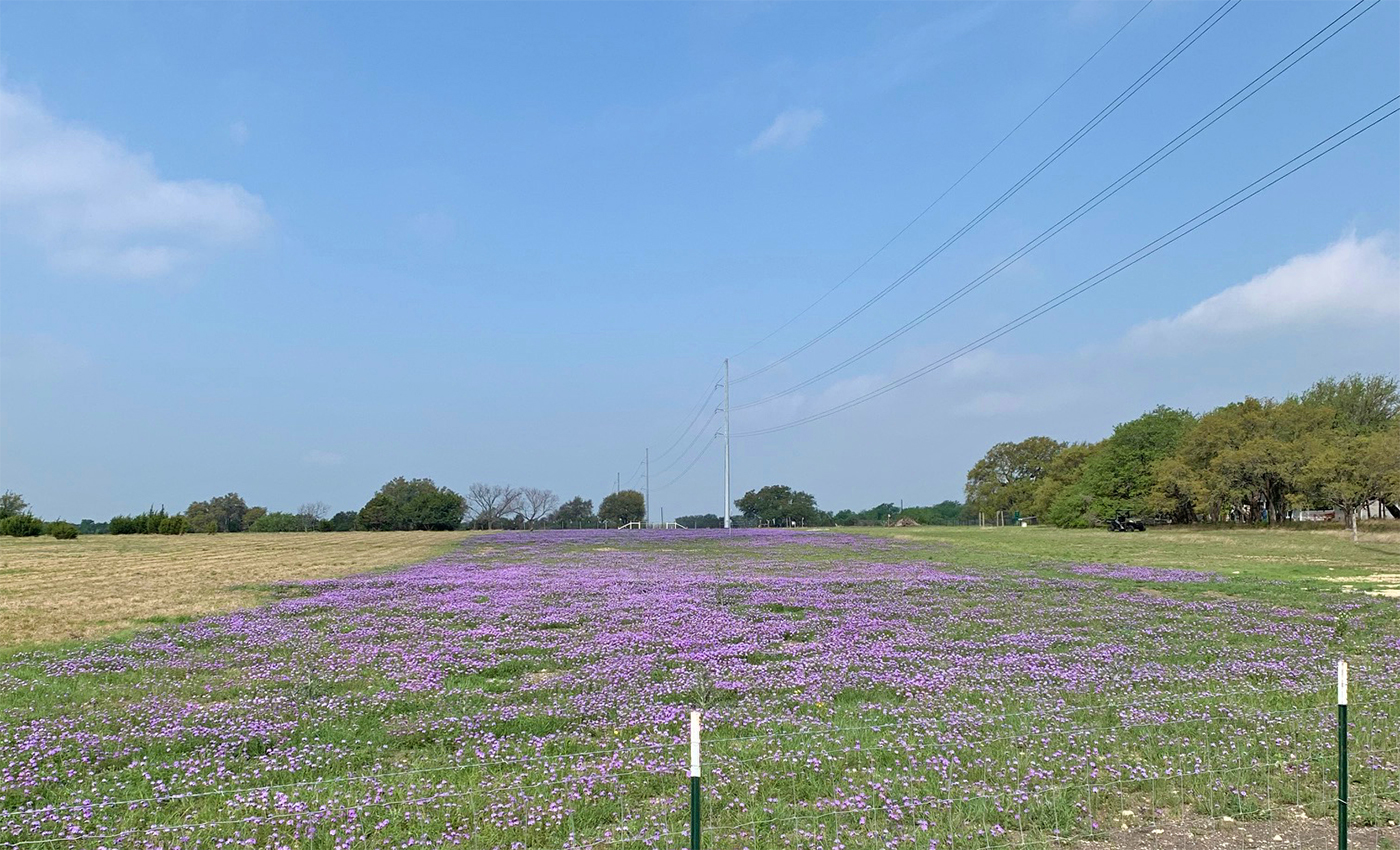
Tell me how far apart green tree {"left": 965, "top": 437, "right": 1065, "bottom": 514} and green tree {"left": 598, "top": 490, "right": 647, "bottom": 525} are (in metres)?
49.0

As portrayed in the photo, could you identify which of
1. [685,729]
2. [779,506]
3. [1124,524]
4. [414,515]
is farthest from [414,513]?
[685,729]

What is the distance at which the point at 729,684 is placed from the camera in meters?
9.42

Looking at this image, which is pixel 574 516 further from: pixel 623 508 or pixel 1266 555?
pixel 1266 555

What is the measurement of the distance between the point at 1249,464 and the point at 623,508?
3339 inches

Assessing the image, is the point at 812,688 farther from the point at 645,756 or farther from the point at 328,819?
the point at 328,819

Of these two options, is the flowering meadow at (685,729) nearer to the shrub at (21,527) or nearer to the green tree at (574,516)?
the shrub at (21,527)

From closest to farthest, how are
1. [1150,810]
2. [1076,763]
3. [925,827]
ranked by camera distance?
[925,827]
[1150,810]
[1076,763]

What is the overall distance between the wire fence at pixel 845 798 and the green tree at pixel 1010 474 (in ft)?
344

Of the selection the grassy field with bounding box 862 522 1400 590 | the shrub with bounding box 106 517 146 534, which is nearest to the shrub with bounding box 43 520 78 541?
the shrub with bounding box 106 517 146 534

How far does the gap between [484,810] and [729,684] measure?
14.5 feet

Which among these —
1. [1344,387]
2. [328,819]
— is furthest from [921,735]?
[1344,387]

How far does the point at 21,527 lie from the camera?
54.4 m

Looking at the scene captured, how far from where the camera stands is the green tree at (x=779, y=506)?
123625 mm

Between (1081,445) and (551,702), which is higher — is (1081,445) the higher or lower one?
the higher one
